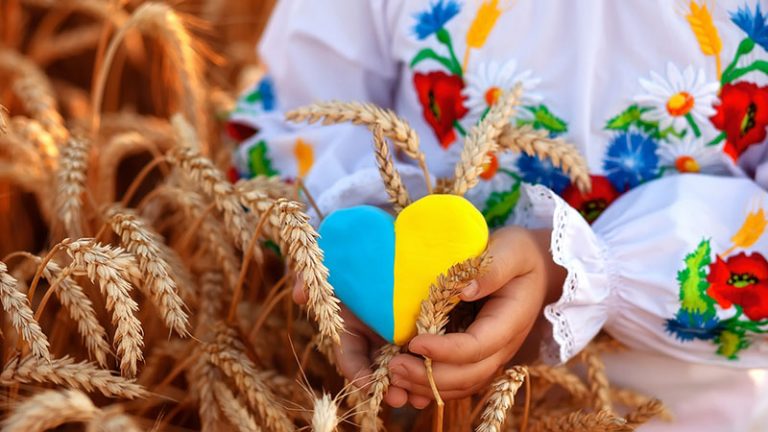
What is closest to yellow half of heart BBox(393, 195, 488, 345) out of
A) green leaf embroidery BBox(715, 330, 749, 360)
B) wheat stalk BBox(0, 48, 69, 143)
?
green leaf embroidery BBox(715, 330, 749, 360)

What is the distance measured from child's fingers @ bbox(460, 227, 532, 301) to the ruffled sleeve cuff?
29mm

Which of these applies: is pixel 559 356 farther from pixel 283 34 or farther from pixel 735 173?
pixel 283 34

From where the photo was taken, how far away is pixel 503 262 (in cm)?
66

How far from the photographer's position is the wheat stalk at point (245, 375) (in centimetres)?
69

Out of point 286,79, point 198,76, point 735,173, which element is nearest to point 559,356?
point 735,173

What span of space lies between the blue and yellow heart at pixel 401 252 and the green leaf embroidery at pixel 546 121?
0.74 feet

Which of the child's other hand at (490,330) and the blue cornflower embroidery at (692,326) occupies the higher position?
the child's other hand at (490,330)

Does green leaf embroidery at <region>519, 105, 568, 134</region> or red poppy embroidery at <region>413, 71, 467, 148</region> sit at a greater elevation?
red poppy embroidery at <region>413, 71, 467, 148</region>

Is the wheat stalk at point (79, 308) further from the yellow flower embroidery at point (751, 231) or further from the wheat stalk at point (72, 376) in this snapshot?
the yellow flower embroidery at point (751, 231)

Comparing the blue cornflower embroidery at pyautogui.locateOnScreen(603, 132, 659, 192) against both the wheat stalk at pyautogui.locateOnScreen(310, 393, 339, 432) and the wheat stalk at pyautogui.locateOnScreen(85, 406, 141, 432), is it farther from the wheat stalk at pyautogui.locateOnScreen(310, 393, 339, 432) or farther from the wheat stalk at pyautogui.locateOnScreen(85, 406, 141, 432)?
the wheat stalk at pyautogui.locateOnScreen(85, 406, 141, 432)

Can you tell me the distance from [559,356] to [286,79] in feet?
1.70

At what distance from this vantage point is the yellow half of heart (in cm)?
64

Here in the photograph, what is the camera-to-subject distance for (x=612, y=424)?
0.66 meters

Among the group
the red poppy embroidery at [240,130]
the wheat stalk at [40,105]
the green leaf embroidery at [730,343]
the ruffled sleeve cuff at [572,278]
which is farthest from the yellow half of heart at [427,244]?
the wheat stalk at [40,105]
